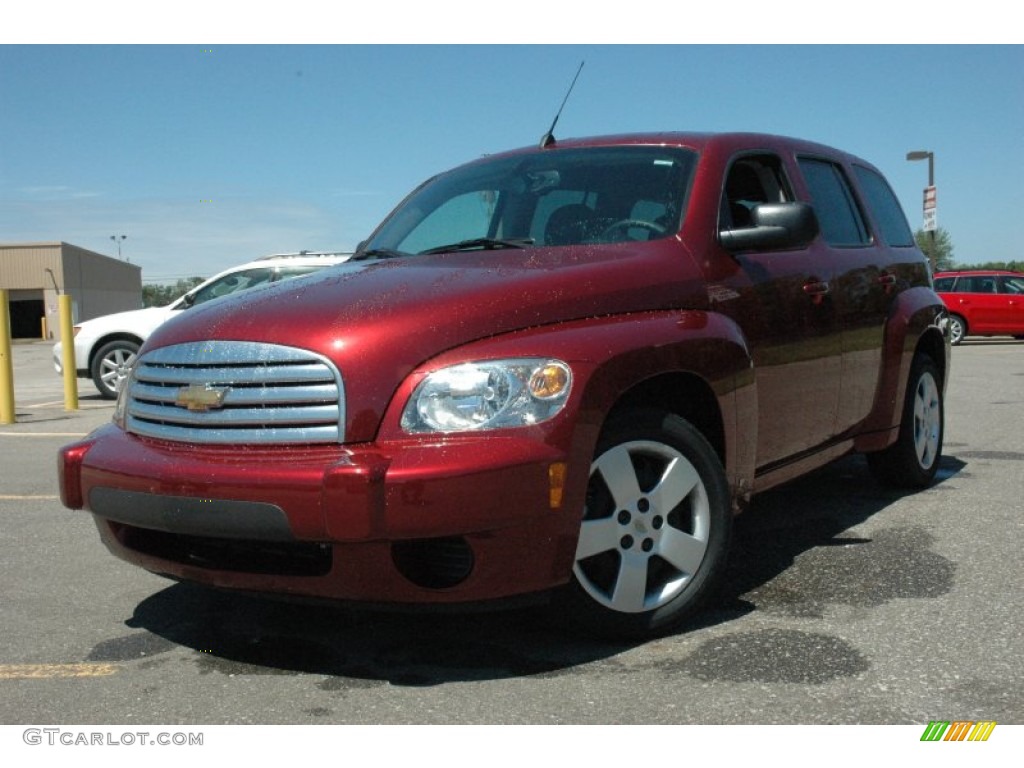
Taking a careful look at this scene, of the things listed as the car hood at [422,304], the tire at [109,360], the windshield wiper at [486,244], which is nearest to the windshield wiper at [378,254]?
the windshield wiper at [486,244]

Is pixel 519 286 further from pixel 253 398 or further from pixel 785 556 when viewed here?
pixel 785 556

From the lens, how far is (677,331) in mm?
3662

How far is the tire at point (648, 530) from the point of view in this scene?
341 cm

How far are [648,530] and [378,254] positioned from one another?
180 centimetres

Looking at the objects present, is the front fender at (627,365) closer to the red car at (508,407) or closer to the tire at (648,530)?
the red car at (508,407)

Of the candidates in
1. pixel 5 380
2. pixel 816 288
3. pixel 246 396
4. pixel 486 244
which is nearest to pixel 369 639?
pixel 246 396

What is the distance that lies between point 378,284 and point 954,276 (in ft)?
74.8

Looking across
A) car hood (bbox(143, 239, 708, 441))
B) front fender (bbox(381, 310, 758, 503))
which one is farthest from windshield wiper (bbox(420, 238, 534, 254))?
front fender (bbox(381, 310, 758, 503))

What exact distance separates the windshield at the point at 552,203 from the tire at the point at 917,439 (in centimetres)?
228

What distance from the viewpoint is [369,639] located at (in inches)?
143

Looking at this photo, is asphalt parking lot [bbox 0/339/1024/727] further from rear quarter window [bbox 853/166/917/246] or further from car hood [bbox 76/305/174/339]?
car hood [bbox 76/305/174/339]
